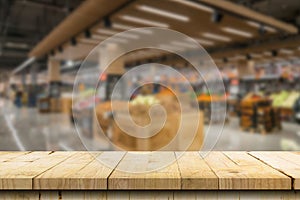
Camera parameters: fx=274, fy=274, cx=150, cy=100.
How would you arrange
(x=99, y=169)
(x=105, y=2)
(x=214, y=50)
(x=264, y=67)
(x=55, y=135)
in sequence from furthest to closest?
1. (x=264, y=67)
2. (x=214, y=50)
3. (x=55, y=135)
4. (x=105, y=2)
5. (x=99, y=169)

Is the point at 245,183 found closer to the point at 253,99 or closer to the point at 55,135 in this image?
the point at 55,135

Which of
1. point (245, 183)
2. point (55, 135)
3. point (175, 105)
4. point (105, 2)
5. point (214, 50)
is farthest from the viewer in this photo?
point (214, 50)

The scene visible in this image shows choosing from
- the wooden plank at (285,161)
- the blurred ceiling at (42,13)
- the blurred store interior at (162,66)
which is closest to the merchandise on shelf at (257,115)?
the blurred store interior at (162,66)

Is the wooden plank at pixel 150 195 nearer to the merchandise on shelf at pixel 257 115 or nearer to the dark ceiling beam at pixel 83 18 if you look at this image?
the dark ceiling beam at pixel 83 18

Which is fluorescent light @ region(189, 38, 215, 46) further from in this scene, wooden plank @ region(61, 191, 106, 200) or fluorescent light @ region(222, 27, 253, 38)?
wooden plank @ region(61, 191, 106, 200)

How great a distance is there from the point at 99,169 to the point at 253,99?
9.02 m

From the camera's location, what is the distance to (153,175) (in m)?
0.91

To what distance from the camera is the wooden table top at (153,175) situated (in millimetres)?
875

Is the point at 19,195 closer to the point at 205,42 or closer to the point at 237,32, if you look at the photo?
the point at 237,32

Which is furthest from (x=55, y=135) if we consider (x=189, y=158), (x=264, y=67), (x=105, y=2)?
(x=264, y=67)

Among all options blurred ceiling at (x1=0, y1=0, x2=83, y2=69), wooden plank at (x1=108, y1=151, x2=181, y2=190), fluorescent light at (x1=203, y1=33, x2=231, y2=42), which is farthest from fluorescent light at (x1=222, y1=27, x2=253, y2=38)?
wooden plank at (x1=108, y1=151, x2=181, y2=190)

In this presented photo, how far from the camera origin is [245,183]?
876 mm

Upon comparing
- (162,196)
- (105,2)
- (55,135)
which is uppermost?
(105,2)

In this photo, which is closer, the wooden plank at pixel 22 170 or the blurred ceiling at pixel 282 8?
the wooden plank at pixel 22 170
